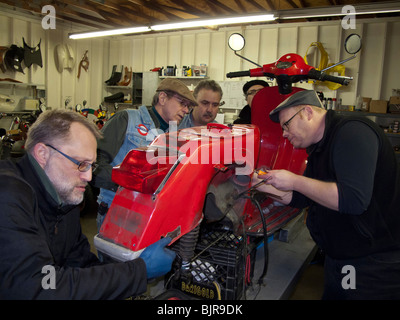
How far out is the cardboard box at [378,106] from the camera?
548 centimetres

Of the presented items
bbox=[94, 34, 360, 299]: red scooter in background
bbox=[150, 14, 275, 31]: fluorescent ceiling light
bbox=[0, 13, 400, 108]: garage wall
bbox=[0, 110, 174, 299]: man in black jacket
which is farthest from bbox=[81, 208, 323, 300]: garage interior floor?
bbox=[0, 13, 400, 108]: garage wall

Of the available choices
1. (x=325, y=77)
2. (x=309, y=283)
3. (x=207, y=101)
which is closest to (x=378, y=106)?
(x=309, y=283)

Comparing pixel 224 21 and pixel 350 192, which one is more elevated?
pixel 224 21

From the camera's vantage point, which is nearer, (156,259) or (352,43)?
(156,259)

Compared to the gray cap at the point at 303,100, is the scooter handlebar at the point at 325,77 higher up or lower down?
higher up

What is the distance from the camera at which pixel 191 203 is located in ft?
4.33

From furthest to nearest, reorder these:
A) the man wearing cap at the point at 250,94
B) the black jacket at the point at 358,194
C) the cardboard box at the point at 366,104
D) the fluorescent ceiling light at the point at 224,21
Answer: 1. the cardboard box at the point at 366,104
2. the fluorescent ceiling light at the point at 224,21
3. the man wearing cap at the point at 250,94
4. the black jacket at the point at 358,194

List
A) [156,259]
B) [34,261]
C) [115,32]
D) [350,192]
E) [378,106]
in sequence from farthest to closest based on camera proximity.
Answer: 1. [115,32]
2. [378,106]
3. [350,192]
4. [156,259]
5. [34,261]

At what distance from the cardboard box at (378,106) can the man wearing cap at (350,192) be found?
15.5 ft

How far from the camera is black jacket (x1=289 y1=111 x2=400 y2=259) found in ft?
4.41

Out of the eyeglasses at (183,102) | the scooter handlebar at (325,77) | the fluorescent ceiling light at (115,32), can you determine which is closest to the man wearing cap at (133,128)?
the eyeglasses at (183,102)

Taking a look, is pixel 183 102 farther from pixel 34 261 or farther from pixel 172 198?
pixel 34 261

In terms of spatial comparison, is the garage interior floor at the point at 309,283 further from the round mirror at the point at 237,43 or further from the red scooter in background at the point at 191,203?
the round mirror at the point at 237,43

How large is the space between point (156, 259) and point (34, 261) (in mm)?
401
